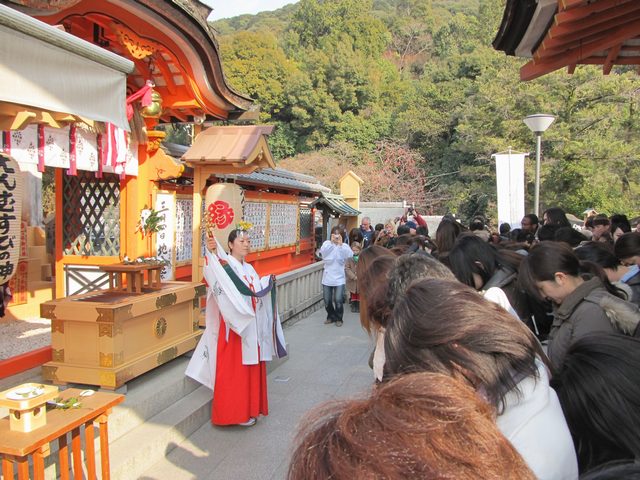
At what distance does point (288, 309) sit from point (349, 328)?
112 centimetres

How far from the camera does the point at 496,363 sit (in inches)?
47.8

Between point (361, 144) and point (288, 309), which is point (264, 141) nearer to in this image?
point (288, 309)

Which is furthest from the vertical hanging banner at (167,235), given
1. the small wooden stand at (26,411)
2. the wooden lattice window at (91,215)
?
the small wooden stand at (26,411)

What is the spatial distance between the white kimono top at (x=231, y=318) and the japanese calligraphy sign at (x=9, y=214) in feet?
4.80

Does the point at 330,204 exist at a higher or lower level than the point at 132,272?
higher

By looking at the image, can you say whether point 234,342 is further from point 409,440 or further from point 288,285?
point 288,285

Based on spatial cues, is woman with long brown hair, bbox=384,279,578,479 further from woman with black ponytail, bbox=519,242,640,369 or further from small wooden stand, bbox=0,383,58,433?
small wooden stand, bbox=0,383,58,433

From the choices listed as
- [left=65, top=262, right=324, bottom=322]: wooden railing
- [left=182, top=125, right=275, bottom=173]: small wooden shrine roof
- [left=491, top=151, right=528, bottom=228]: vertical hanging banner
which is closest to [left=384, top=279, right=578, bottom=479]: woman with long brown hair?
[left=182, top=125, right=275, bottom=173]: small wooden shrine roof

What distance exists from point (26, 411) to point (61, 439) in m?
→ 0.32

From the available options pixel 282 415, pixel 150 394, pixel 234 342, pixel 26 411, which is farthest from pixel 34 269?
pixel 26 411

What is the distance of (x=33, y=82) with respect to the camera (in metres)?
2.53

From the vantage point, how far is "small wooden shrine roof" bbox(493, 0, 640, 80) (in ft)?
9.71

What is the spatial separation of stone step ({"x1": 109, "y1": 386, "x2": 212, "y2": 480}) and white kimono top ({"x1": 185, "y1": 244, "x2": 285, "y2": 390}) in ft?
0.83

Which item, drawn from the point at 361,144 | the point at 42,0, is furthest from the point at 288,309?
the point at 361,144
